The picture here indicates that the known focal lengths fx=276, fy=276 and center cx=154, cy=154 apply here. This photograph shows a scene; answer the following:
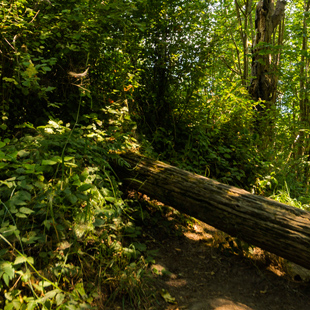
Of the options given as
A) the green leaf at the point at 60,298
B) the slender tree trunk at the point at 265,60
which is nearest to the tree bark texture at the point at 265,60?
the slender tree trunk at the point at 265,60

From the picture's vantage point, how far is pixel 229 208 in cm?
289

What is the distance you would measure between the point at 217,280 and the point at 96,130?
6.75 feet

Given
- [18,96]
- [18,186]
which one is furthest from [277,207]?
[18,96]

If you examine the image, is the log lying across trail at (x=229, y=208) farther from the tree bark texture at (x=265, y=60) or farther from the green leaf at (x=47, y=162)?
the tree bark texture at (x=265, y=60)

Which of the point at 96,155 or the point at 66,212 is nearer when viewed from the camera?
the point at 66,212

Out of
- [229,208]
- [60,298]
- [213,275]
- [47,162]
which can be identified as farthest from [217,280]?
[47,162]

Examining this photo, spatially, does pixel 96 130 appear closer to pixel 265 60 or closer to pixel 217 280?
pixel 217 280

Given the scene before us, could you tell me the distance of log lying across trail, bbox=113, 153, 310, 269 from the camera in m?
2.60

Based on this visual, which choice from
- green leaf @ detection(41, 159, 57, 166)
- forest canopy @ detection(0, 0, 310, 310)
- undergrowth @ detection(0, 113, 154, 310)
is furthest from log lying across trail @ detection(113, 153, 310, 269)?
green leaf @ detection(41, 159, 57, 166)

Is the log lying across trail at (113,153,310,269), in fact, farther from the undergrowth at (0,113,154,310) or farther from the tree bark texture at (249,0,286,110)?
the tree bark texture at (249,0,286,110)

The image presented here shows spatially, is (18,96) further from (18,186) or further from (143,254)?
(143,254)

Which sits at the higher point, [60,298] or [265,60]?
[265,60]

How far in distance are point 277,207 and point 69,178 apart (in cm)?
208

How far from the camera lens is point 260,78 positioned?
6.81m
